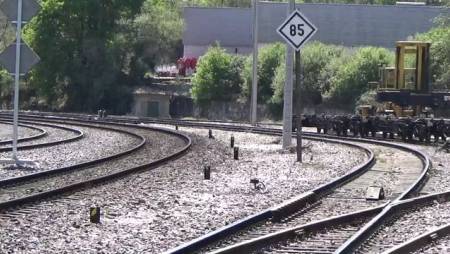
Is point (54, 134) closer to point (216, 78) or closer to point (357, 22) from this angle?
point (216, 78)

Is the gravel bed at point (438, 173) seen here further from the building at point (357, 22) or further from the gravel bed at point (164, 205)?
the building at point (357, 22)

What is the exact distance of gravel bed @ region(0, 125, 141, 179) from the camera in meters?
22.7

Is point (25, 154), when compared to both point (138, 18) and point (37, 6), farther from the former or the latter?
point (138, 18)

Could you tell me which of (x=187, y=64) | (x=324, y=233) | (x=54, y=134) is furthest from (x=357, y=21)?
(x=324, y=233)

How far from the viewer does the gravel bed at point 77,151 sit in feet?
74.4

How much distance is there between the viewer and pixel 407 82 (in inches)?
1711

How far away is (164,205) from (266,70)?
55.3 metres

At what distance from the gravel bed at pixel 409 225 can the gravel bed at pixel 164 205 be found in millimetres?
2079

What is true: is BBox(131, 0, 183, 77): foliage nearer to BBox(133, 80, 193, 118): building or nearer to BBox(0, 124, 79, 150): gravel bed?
BBox(133, 80, 193, 118): building

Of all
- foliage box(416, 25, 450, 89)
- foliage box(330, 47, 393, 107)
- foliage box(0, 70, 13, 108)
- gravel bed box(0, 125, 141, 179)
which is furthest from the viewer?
foliage box(0, 70, 13, 108)

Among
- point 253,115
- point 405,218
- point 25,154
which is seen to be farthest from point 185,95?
point 405,218

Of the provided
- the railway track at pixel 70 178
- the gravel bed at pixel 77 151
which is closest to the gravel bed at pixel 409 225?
the railway track at pixel 70 178

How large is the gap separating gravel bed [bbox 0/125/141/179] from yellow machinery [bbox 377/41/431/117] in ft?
38.2

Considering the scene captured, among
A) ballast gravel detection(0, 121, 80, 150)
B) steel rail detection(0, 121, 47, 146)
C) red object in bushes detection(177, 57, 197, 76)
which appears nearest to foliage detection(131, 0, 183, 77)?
red object in bushes detection(177, 57, 197, 76)
